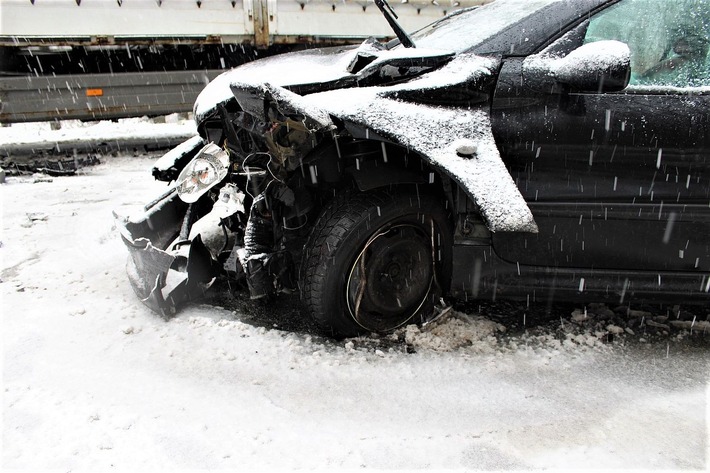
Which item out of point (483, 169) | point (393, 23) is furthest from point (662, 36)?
point (393, 23)

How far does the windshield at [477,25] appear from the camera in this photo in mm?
Answer: 2600

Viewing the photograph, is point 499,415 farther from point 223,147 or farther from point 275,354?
point 223,147

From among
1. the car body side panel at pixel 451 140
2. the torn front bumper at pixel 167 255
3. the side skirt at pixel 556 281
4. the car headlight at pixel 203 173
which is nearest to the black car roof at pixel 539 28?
the car body side panel at pixel 451 140

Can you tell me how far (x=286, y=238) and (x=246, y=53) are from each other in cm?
513

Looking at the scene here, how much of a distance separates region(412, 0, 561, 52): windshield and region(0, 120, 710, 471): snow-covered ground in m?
1.47

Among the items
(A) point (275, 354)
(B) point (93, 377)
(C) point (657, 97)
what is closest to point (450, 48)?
(C) point (657, 97)

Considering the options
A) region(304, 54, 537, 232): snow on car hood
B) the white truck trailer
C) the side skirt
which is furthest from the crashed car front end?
the white truck trailer

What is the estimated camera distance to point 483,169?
88.9 inches

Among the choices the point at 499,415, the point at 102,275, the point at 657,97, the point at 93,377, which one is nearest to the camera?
the point at 499,415

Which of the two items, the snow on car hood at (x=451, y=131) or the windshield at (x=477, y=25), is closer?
the snow on car hood at (x=451, y=131)

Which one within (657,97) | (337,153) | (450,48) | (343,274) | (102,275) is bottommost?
(102,275)

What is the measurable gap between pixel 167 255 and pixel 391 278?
1.17 metres

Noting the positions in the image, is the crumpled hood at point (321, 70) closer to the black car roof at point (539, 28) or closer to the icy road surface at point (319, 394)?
the black car roof at point (539, 28)

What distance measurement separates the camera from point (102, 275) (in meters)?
3.29
